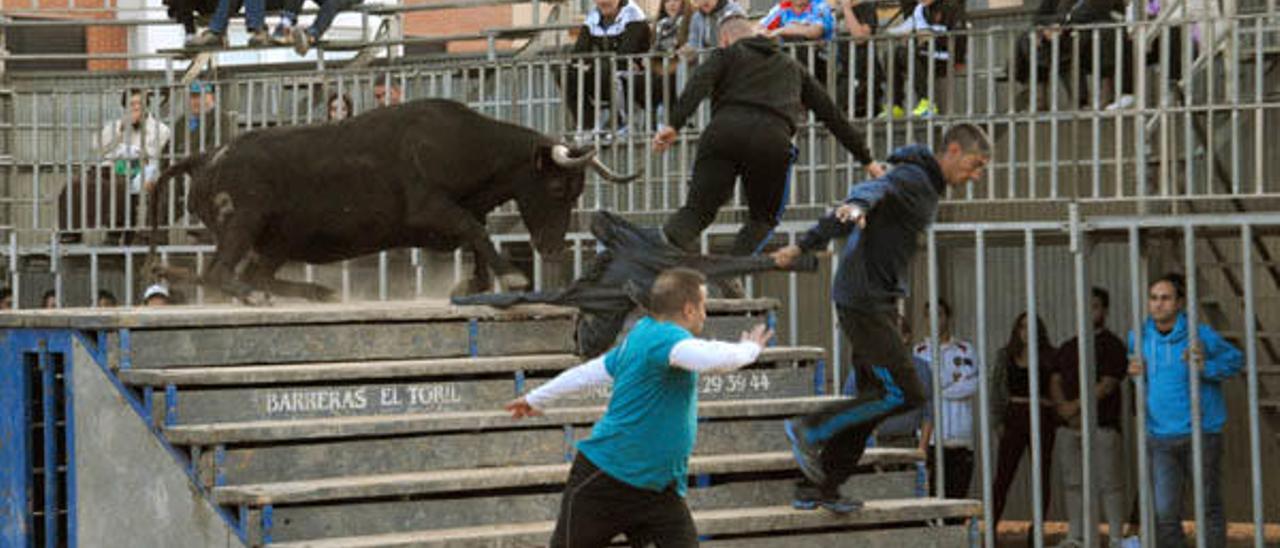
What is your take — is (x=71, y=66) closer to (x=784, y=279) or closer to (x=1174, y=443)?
(x=784, y=279)

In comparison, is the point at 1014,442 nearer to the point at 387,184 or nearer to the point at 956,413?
the point at 956,413

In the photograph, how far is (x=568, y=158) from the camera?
1376 cm

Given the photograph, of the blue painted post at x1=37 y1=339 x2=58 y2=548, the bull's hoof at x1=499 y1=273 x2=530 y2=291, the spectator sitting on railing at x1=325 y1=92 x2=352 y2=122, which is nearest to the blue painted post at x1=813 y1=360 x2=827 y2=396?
the bull's hoof at x1=499 y1=273 x2=530 y2=291

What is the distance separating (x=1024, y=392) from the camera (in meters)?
16.0

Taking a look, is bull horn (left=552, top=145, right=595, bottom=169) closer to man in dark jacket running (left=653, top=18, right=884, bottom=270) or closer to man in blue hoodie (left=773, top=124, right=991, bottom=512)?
man in dark jacket running (left=653, top=18, right=884, bottom=270)

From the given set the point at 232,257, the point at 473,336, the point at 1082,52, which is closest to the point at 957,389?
the point at 1082,52

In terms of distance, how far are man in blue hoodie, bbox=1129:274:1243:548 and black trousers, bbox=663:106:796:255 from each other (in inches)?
97.9

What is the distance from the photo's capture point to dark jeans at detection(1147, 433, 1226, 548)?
13.9 metres

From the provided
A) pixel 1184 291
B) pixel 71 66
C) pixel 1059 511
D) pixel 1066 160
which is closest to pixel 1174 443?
pixel 1184 291

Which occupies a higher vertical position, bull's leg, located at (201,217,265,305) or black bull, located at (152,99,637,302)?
black bull, located at (152,99,637,302)

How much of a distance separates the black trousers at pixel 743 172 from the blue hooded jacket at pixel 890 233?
1653 millimetres

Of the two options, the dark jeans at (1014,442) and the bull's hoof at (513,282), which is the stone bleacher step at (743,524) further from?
the dark jeans at (1014,442)

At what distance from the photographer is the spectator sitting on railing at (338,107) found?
656 inches

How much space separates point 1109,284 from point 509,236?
4.99 meters
